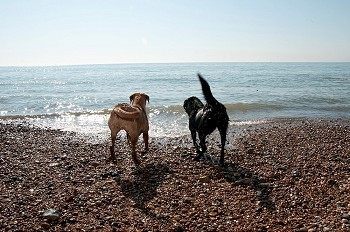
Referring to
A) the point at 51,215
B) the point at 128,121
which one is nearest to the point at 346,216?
the point at 51,215

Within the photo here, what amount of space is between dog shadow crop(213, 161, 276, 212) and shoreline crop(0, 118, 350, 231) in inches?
0.8

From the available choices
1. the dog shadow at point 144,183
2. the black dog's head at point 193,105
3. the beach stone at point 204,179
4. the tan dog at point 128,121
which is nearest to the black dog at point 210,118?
the black dog's head at point 193,105

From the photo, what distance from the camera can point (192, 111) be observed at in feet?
28.6

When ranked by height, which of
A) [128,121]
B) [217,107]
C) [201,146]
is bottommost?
[201,146]

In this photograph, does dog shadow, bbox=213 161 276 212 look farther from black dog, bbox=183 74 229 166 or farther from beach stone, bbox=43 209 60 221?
beach stone, bbox=43 209 60 221

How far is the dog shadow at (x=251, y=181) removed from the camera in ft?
16.7

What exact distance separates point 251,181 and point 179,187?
1347 mm

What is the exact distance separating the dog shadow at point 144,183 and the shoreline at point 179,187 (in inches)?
0.7

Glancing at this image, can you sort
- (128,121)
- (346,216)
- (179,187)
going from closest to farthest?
(346,216) < (179,187) < (128,121)

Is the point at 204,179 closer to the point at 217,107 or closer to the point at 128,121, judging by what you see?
the point at 217,107

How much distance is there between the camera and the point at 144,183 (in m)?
6.19

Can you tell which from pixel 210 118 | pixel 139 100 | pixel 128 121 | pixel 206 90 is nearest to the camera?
pixel 206 90

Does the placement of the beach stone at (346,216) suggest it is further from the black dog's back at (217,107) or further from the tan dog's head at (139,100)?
the tan dog's head at (139,100)

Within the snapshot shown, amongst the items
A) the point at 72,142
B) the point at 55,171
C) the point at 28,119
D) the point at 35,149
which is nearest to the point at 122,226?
the point at 55,171
